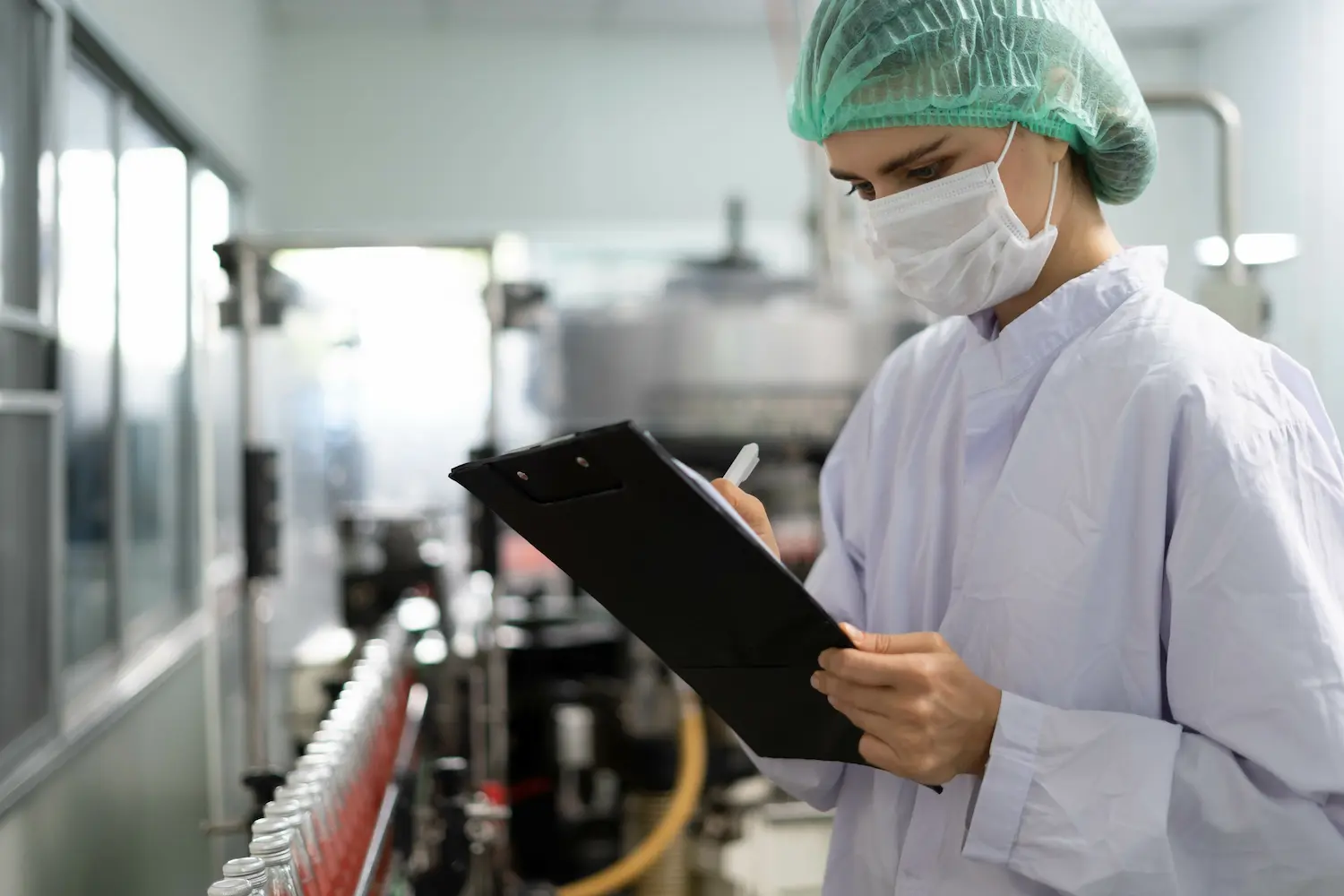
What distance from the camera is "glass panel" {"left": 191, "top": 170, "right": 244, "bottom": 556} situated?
3303mm

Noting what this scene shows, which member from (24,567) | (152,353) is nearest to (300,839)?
(24,567)

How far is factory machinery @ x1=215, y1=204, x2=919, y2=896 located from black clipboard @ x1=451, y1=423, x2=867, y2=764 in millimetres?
333

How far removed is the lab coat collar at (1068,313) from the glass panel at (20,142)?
161cm

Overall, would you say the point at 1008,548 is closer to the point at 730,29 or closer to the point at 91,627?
the point at 91,627

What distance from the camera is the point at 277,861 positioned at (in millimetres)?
849

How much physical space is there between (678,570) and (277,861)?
1.27 feet

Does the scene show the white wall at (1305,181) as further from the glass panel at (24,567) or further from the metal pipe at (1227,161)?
the glass panel at (24,567)

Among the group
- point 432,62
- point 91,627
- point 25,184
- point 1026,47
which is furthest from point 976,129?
point 432,62

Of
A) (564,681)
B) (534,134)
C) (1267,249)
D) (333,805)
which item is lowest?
(564,681)

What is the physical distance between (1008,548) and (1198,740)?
186mm

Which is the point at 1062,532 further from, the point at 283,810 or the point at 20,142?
the point at 20,142

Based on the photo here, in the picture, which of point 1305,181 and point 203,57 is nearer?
Answer: point 1305,181

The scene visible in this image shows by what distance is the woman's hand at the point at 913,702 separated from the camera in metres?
0.76

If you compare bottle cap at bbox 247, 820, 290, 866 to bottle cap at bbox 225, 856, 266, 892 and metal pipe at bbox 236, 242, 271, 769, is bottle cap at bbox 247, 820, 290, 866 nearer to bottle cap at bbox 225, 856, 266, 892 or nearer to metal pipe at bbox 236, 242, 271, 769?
bottle cap at bbox 225, 856, 266, 892
